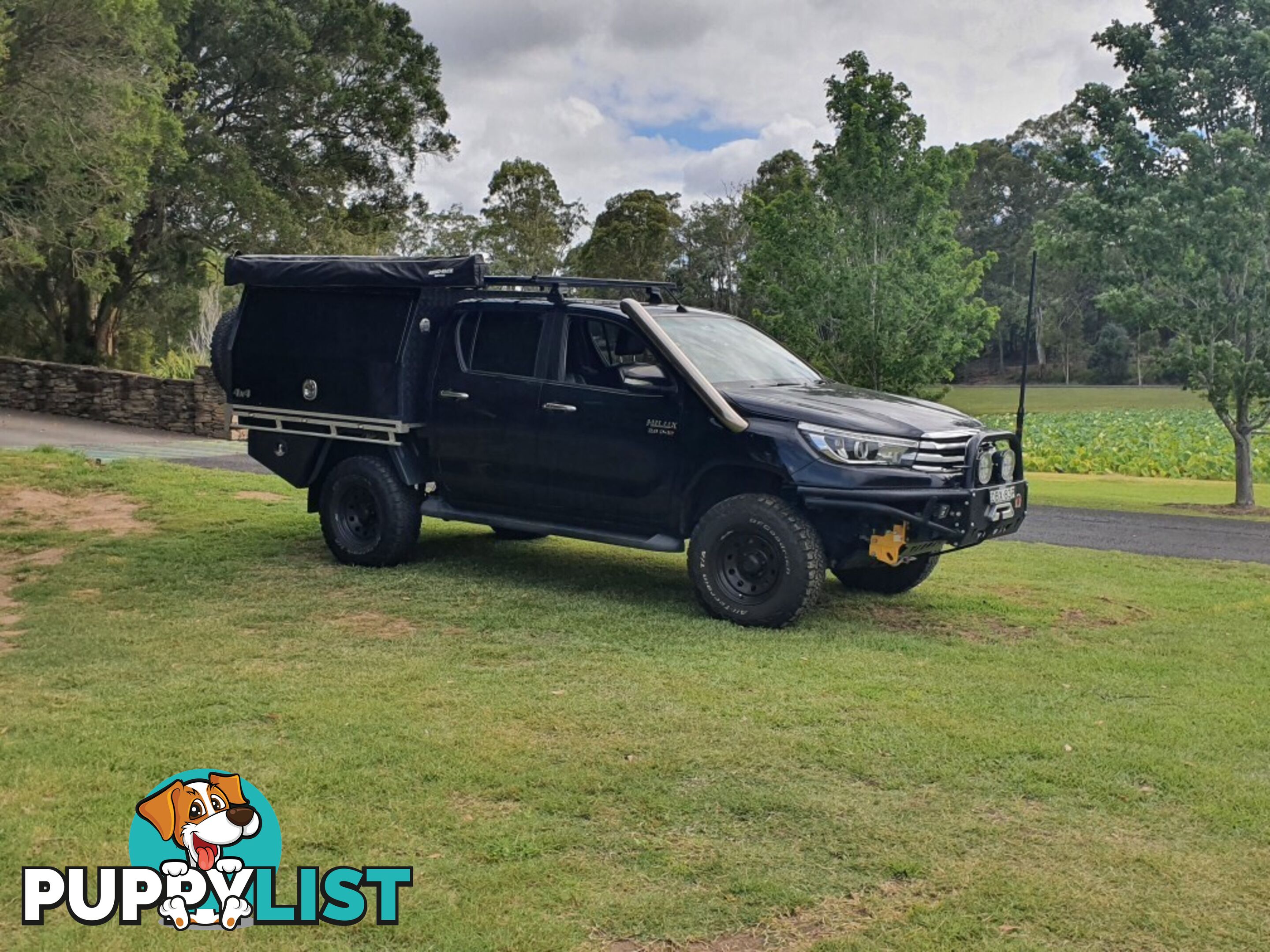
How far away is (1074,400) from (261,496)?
52.4m

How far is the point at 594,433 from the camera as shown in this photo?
860 cm

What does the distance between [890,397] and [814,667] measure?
254 cm

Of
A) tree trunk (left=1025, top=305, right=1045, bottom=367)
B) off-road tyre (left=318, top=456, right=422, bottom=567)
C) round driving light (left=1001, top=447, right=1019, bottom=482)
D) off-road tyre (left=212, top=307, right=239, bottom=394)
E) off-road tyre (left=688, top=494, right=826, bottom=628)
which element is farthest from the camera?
tree trunk (left=1025, top=305, right=1045, bottom=367)

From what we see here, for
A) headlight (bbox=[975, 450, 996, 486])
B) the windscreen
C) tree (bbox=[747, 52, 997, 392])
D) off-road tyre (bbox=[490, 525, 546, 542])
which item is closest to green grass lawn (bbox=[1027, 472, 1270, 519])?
tree (bbox=[747, 52, 997, 392])

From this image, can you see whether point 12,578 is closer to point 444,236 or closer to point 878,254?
point 878,254

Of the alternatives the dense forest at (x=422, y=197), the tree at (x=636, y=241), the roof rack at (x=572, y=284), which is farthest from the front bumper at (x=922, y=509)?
the tree at (x=636, y=241)

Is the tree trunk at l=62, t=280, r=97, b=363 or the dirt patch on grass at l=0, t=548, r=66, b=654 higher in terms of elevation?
the tree trunk at l=62, t=280, r=97, b=363

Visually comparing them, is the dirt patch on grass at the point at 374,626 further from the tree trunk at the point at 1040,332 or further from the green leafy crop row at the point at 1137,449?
the tree trunk at the point at 1040,332

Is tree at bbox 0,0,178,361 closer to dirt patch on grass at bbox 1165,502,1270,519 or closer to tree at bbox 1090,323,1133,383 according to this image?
dirt patch on grass at bbox 1165,502,1270,519

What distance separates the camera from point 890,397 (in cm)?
871

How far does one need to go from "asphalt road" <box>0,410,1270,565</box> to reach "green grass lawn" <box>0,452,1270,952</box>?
3509mm

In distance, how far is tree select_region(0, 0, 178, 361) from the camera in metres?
14.4

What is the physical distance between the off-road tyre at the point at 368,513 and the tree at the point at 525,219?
144ft

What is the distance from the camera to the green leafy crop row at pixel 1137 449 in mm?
27875
